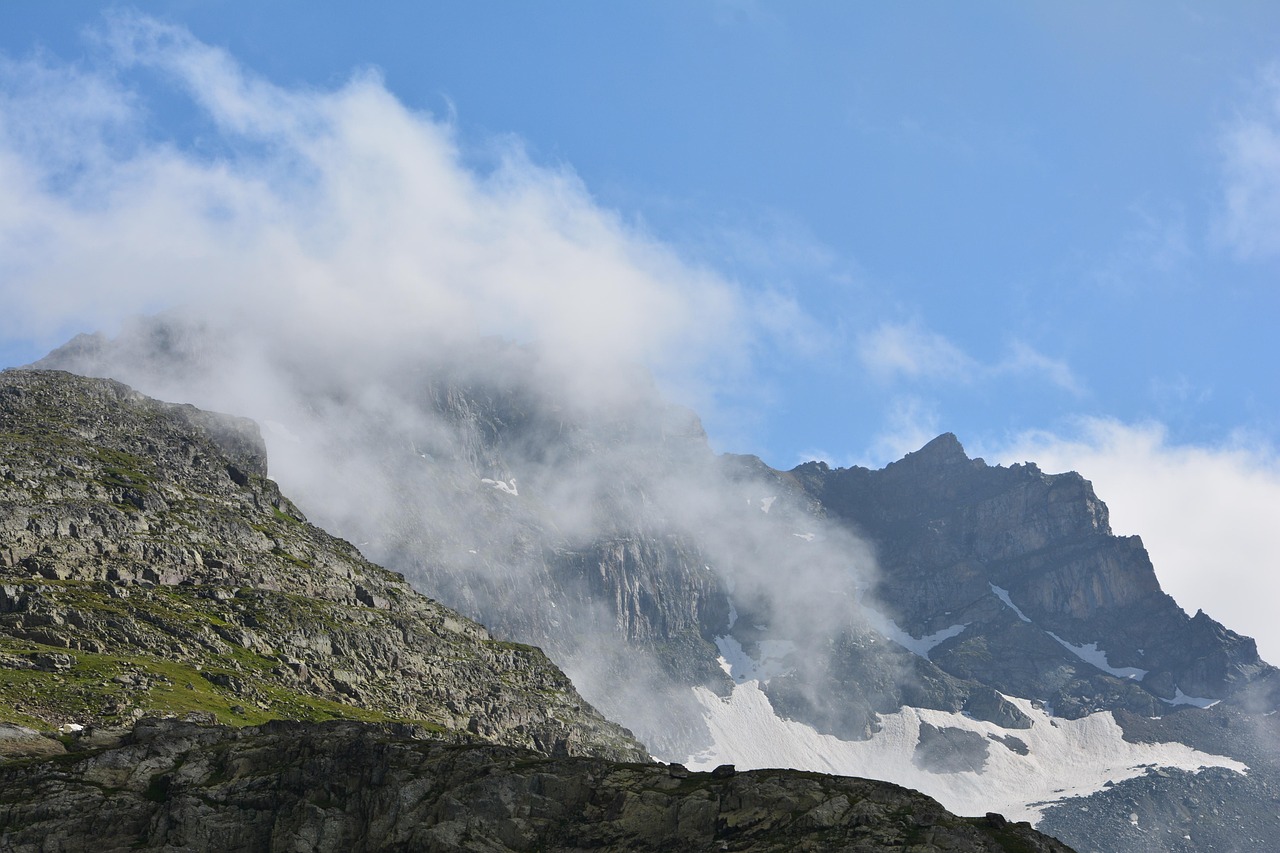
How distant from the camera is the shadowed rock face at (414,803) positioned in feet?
320

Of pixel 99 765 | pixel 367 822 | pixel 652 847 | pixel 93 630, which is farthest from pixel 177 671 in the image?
pixel 652 847

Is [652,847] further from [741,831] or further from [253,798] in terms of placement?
[253,798]

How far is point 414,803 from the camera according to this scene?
373ft

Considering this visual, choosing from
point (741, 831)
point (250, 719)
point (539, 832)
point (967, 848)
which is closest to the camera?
point (967, 848)

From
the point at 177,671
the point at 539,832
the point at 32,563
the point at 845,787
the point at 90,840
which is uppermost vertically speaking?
the point at 32,563

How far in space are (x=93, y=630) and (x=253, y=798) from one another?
71.1 m

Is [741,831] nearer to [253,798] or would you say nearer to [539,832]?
[539,832]

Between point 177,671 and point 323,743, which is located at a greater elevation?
point 177,671

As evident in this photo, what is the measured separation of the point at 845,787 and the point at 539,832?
27.2 metres

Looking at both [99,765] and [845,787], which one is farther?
[99,765]

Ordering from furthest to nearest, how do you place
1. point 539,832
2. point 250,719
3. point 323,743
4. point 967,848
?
point 250,719
point 323,743
point 539,832
point 967,848

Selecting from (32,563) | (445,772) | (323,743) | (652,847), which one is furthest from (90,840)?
(32,563)

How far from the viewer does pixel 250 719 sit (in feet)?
552

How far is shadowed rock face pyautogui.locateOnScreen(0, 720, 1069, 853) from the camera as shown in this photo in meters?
97.7
